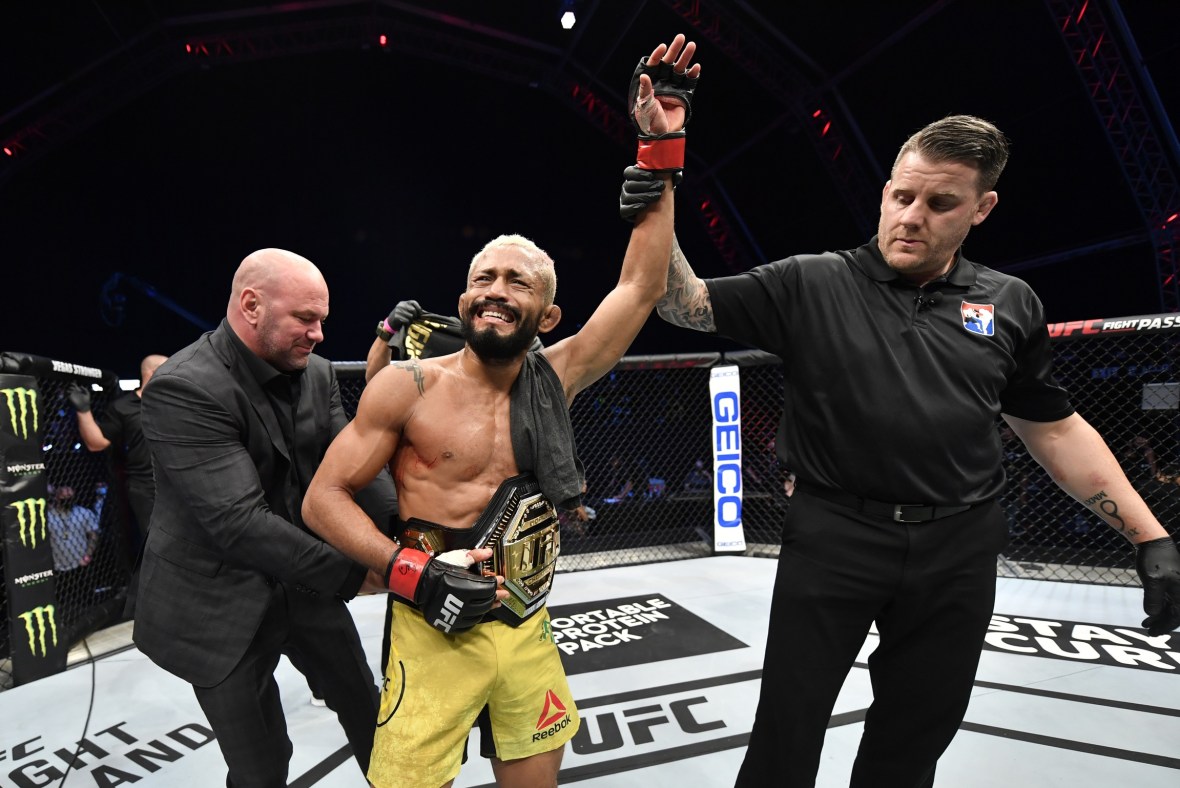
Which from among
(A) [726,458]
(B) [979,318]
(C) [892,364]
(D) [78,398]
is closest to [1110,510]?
(B) [979,318]

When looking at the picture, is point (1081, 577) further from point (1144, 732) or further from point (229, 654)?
point (229, 654)

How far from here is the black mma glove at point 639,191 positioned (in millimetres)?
1252

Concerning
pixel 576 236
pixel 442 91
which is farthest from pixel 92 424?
pixel 576 236

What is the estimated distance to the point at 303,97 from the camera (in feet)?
38.9

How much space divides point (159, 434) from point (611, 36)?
11.1 meters

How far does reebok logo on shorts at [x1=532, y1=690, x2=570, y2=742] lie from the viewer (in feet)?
4.25

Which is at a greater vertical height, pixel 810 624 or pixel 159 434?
pixel 159 434

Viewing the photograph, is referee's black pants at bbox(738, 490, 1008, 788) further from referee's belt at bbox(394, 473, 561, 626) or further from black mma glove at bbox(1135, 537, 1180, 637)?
referee's belt at bbox(394, 473, 561, 626)

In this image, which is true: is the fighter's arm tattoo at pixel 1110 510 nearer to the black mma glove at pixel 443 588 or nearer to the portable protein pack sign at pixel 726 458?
the black mma glove at pixel 443 588

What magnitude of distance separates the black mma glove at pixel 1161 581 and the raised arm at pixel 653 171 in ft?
4.44

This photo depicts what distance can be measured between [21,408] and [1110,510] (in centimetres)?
432

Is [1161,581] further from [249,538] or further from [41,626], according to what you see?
[41,626]

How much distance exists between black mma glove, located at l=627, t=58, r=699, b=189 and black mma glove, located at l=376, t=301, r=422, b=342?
1.24 metres

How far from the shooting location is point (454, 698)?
121cm
